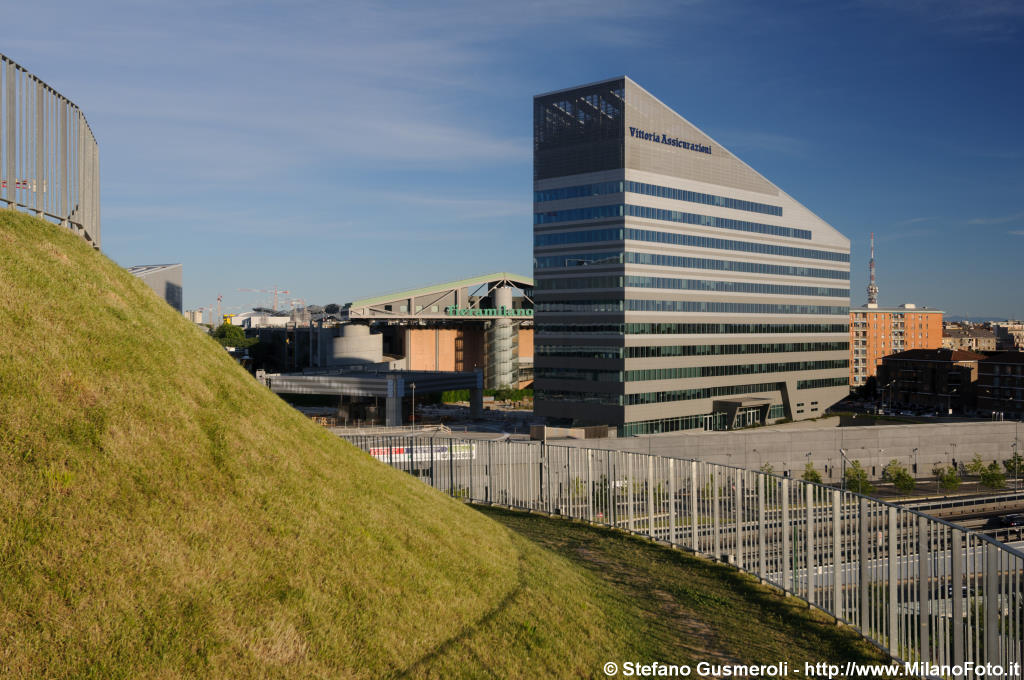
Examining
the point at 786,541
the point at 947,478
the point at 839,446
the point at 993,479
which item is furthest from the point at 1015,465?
the point at 786,541

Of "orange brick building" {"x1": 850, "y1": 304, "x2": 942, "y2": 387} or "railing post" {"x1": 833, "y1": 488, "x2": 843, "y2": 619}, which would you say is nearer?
"railing post" {"x1": 833, "y1": 488, "x2": 843, "y2": 619}

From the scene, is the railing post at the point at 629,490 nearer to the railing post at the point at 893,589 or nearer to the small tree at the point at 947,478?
the railing post at the point at 893,589

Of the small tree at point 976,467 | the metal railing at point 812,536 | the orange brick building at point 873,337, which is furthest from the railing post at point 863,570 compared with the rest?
the orange brick building at point 873,337

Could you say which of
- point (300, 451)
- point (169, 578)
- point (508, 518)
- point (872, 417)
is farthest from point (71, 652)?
point (872, 417)

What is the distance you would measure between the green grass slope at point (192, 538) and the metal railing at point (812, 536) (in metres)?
4.12

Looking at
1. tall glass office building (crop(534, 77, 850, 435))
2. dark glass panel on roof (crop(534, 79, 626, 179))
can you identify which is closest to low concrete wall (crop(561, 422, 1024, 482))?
tall glass office building (crop(534, 77, 850, 435))

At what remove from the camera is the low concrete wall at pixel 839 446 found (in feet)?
217

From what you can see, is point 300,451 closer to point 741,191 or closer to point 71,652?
point 71,652

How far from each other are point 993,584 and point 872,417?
110 metres

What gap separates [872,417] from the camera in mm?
109125

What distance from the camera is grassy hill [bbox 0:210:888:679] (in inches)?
302

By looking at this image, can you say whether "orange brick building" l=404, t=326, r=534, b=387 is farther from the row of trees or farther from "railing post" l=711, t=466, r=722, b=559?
"railing post" l=711, t=466, r=722, b=559

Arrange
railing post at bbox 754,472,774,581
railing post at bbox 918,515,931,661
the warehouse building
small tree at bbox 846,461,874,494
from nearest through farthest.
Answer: railing post at bbox 918,515,931,661, railing post at bbox 754,472,774,581, small tree at bbox 846,461,874,494, the warehouse building

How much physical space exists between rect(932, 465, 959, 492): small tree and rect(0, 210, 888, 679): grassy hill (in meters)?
64.5
